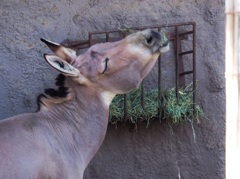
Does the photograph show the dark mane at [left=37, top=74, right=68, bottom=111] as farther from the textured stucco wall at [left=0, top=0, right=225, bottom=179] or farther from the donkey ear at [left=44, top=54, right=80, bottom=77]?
the textured stucco wall at [left=0, top=0, right=225, bottom=179]

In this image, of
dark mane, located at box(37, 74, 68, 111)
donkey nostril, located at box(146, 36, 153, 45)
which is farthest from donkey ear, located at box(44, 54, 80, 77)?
donkey nostril, located at box(146, 36, 153, 45)

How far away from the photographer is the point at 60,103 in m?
4.64

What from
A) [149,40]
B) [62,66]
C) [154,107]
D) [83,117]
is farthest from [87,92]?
[154,107]

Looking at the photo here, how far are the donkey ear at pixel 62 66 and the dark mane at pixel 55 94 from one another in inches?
5.9

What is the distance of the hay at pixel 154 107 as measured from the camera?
17.3 ft

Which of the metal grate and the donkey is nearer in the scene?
the donkey

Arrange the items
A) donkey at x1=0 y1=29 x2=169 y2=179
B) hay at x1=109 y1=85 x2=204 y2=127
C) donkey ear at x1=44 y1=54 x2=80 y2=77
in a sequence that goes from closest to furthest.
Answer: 1. donkey ear at x1=44 y1=54 x2=80 y2=77
2. donkey at x1=0 y1=29 x2=169 y2=179
3. hay at x1=109 y1=85 x2=204 y2=127

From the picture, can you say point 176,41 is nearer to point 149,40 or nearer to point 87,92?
point 149,40

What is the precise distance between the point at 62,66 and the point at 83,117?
43cm

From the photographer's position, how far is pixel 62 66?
443cm

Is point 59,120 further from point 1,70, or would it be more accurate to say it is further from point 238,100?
point 238,100

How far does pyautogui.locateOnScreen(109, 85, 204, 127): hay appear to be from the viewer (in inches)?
208

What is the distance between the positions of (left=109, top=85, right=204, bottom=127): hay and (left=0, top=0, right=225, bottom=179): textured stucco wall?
0.20 m

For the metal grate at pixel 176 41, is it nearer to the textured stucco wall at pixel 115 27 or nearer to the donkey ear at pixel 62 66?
the textured stucco wall at pixel 115 27
